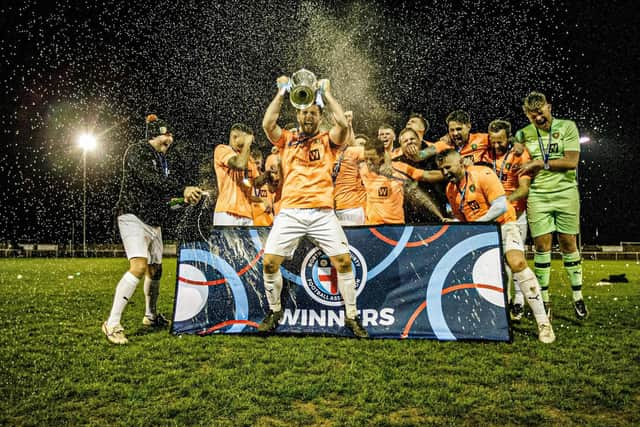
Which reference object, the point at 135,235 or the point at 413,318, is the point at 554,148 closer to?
the point at 413,318

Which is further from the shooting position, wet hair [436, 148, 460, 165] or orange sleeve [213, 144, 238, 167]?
orange sleeve [213, 144, 238, 167]

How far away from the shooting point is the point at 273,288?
16.8 feet

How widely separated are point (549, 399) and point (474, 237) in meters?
2.17

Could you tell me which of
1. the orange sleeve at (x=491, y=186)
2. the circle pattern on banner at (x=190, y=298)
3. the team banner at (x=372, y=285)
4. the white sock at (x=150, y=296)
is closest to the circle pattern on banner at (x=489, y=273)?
the team banner at (x=372, y=285)

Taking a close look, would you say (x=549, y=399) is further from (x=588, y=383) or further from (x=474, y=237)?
(x=474, y=237)

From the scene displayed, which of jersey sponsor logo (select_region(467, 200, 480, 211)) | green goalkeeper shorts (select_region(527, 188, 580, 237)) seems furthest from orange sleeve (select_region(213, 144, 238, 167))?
green goalkeeper shorts (select_region(527, 188, 580, 237))

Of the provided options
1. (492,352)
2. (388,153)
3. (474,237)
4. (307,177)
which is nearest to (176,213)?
(307,177)

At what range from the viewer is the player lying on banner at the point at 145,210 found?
17.2 ft

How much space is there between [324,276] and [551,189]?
12.1 feet

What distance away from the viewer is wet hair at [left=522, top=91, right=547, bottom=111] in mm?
6301

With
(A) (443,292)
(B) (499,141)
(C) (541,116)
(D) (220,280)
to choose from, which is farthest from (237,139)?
(C) (541,116)

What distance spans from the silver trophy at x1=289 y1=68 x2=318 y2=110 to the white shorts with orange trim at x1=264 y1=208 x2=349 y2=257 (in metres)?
1.24

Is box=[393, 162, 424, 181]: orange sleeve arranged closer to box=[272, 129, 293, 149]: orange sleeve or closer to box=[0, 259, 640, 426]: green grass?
box=[272, 129, 293, 149]: orange sleeve

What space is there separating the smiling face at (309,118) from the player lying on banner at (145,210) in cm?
161
